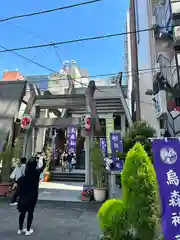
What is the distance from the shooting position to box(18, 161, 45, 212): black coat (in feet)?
14.2

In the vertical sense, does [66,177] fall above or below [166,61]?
below

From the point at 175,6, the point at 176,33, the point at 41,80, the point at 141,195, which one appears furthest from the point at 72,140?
the point at 141,195

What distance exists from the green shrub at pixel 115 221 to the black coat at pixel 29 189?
6.68 feet

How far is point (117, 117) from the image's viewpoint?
1720cm

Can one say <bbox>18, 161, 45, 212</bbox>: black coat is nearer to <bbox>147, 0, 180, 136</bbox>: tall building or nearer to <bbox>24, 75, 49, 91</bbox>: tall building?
<bbox>147, 0, 180, 136</bbox>: tall building

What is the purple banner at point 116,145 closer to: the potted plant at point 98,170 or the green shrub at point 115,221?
the potted plant at point 98,170

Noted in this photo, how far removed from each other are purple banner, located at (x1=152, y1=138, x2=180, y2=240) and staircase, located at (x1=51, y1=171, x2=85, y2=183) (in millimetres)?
10416

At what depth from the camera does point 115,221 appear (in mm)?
2770

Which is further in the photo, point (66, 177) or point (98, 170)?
point (66, 177)

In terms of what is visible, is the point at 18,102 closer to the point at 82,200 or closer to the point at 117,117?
the point at 82,200

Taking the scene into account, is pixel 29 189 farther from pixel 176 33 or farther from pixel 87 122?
pixel 176 33

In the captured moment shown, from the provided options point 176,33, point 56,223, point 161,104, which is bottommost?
point 56,223

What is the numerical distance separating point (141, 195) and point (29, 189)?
2605 mm

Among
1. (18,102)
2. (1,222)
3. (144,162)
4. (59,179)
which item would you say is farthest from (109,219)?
(59,179)
